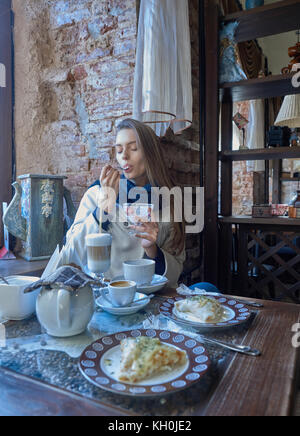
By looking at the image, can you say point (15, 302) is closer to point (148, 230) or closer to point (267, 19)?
point (148, 230)

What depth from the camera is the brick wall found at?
1792mm

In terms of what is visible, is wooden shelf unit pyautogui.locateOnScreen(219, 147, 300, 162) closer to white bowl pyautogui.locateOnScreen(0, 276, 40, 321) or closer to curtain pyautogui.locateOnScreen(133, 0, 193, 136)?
A: curtain pyautogui.locateOnScreen(133, 0, 193, 136)

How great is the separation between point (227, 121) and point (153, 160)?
1.08m

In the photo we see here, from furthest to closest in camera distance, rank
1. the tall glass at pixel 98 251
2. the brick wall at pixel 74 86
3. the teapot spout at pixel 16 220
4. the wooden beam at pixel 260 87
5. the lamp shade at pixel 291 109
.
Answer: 1. the lamp shade at pixel 291 109
2. the wooden beam at pixel 260 87
3. the brick wall at pixel 74 86
4. the teapot spout at pixel 16 220
5. the tall glass at pixel 98 251

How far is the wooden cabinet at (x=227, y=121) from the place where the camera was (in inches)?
77.9

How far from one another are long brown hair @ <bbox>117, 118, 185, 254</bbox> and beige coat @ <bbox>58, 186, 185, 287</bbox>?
0.17 ft

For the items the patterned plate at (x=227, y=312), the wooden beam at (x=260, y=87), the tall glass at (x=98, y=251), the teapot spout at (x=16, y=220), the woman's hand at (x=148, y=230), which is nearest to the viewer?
the patterned plate at (x=227, y=312)

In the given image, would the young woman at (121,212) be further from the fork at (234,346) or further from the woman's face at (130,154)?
the fork at (234,346)

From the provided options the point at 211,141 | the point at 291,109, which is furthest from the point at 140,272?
the point at 291,109

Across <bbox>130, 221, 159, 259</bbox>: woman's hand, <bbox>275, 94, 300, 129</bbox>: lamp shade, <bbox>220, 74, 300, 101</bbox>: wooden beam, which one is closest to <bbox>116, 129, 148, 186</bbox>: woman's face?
<bbox>130, 221, 159, 259</bbox>: woman's hand

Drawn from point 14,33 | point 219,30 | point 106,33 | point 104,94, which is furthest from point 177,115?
point 14,33

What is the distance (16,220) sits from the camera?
1.69 m

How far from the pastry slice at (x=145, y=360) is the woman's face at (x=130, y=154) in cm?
99

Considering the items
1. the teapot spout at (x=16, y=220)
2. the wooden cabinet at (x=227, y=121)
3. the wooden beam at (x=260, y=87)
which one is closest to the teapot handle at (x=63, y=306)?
the teapot spout at (x=16, y=220)
